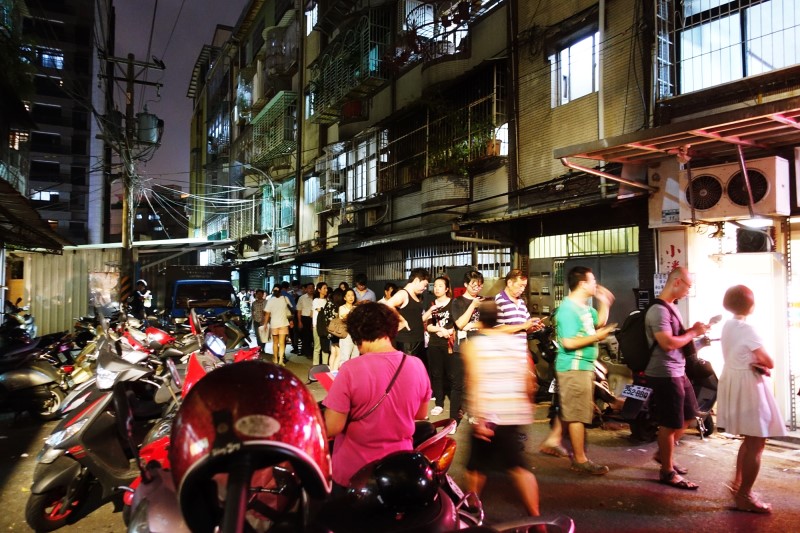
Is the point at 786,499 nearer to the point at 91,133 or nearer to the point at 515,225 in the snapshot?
the point at 515,225

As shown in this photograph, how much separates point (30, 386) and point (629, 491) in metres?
7.49

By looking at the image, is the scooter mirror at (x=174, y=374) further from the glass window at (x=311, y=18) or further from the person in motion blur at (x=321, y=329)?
the glass window at (x=311, y=18)

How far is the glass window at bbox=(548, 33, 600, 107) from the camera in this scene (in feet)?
32.3

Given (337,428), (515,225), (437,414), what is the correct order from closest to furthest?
1. (337,428)
2. (437,414)
3. (515,225)

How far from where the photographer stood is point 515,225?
37.1 feet

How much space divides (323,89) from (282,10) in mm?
9103

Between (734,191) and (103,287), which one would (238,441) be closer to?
(734,191)

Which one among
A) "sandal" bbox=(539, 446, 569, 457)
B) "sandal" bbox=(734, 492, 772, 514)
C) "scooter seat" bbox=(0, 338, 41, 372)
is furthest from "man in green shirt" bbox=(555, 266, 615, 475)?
"scooter seat" bbox=(0, 338, 41, 372)

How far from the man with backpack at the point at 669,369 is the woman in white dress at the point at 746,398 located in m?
0.40

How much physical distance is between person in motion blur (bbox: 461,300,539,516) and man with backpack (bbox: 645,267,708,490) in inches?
74.1

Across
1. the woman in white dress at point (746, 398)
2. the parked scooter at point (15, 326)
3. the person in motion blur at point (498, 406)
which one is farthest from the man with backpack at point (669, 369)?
the parked scooter at point (15, 326)

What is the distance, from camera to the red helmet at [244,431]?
130 centimetres

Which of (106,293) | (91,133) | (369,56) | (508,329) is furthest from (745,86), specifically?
(91,133)

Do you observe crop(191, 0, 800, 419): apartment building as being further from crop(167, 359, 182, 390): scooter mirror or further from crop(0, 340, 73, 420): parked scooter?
crop(0, 340, 73, 420): parked scooter
